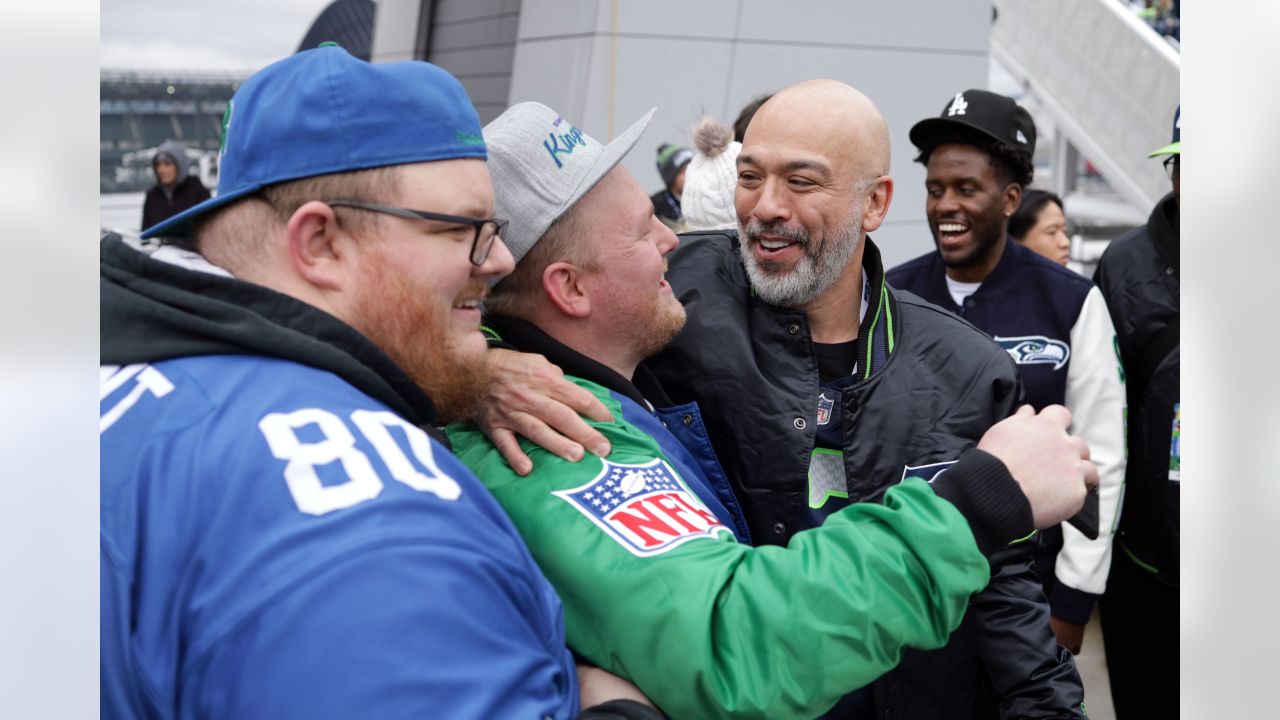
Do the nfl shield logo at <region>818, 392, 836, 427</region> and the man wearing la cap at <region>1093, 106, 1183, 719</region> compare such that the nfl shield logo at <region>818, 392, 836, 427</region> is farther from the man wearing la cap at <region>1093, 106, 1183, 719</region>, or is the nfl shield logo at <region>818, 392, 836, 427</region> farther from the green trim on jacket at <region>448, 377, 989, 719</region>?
the man wearing la cap at <region>1093, 106, 1183, 719</region>

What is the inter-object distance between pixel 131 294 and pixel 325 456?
1.15 ft

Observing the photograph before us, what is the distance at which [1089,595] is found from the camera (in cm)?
341

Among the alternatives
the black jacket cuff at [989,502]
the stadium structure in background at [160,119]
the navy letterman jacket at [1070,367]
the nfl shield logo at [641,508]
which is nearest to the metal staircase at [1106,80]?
the stadium structure in background at [160,119]

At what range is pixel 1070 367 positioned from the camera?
330 cm

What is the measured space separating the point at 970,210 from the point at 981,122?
0.29 m

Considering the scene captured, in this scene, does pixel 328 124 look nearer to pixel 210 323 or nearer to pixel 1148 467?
pixel 210 323

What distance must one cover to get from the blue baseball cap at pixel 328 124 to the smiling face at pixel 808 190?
0.98 metres

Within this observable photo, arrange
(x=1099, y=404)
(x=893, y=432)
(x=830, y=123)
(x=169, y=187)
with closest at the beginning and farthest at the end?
(x=893, y=432), (x=830, y=123), (x=1099, y=404), (x=169, y=187)

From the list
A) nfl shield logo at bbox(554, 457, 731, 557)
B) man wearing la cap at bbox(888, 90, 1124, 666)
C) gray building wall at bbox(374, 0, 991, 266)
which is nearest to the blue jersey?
nfl shield logo at bbox(554, 457, 731, 557)

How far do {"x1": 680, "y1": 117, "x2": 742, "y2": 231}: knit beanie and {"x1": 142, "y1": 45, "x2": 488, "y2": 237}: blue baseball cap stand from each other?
6.73 feet

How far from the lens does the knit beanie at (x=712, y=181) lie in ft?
11.6

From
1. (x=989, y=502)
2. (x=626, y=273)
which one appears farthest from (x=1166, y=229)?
(x=989, y=502)

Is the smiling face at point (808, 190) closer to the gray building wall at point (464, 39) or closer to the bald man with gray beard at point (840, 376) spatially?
the bald man with gray beard at point (840, 376)

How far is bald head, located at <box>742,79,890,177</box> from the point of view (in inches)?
90.6
